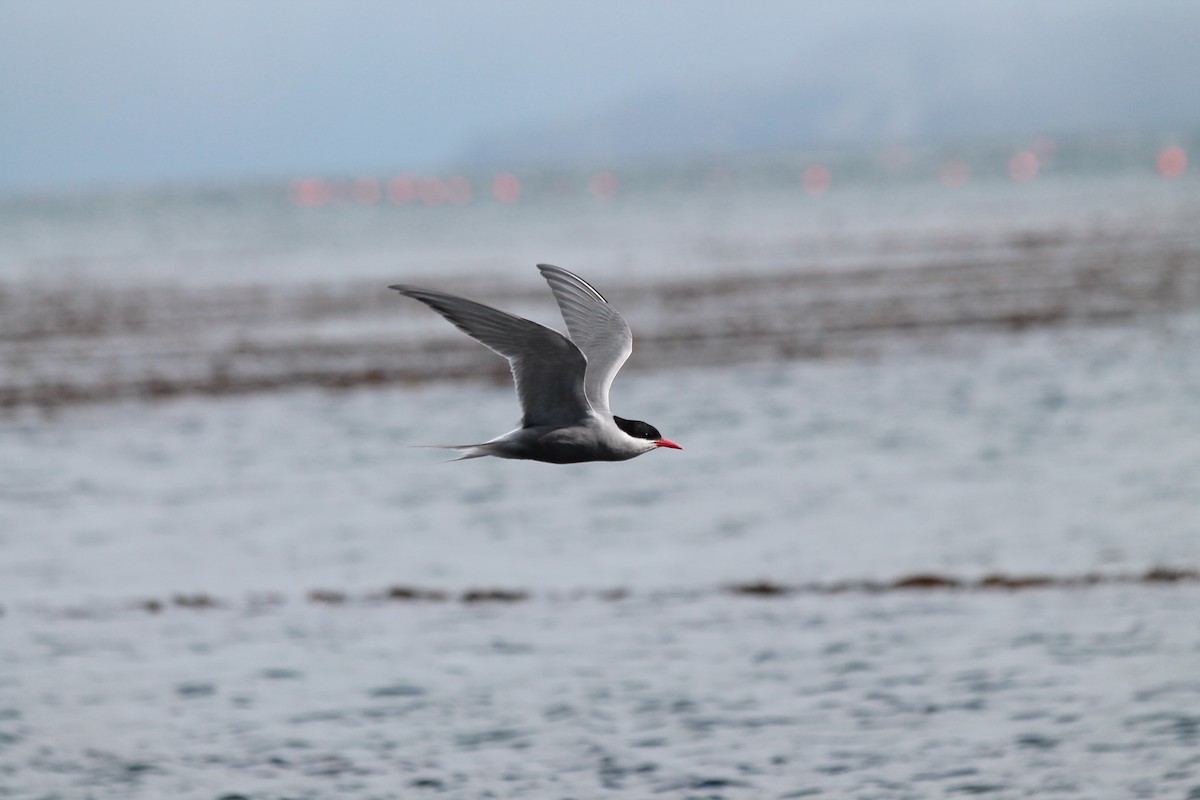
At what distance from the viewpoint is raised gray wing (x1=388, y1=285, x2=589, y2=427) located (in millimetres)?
7320

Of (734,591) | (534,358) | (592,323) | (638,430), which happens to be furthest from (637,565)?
(534,358)

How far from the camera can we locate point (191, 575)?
15.6 m

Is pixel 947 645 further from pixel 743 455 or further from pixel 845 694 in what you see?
pixel 743 455

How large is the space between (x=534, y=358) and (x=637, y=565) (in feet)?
25.3

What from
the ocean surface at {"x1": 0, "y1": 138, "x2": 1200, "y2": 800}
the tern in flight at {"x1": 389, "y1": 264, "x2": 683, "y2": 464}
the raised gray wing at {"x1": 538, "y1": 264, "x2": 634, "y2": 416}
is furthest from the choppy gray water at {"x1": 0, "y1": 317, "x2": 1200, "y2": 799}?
the tern in flight at {"x1": 389, "y1": 264, "x2": 683, "y2": 464}

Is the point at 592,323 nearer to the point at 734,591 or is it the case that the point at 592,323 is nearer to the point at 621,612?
the point at 621,612

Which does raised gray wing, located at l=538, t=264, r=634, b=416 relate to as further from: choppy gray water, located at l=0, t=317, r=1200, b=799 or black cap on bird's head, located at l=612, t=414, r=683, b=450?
choppy gray water, located at l=0, t=317, r=1200, b=799

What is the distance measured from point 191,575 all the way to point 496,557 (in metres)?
2.97

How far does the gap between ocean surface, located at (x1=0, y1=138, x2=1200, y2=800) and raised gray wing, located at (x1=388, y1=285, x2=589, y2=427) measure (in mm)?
3273

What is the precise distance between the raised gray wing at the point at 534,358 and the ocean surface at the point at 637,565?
327 centimetres

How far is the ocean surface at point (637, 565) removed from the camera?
10680 mm

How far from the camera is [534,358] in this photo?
765 cm

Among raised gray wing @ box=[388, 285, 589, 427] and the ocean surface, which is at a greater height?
raised gray wing @ box=[388, 285, 589, 427]

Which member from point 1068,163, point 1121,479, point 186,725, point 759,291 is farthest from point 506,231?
point 1068,163
